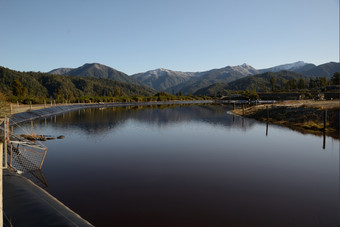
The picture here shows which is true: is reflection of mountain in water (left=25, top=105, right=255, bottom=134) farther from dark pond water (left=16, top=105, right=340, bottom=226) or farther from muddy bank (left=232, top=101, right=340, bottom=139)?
dark pond water (left=16, top=105, right=340, bottom=226)

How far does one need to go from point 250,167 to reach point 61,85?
17976 cm

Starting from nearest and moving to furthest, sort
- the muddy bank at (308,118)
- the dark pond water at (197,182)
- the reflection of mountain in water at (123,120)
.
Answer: the dark pond water at (197,182) < the muddy bank at (308,118) < the reflection of mountain in water at (123,120)

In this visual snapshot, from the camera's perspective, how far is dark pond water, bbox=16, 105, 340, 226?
1009 centimetres

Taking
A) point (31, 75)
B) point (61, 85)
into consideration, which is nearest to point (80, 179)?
point (61, 85)

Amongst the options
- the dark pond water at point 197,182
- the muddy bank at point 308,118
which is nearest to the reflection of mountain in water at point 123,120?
the muddy bank at point 308,118

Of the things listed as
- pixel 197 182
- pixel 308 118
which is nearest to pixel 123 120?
pixel 308 118

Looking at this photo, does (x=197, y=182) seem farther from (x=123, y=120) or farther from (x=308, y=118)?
(x=123, y=120)

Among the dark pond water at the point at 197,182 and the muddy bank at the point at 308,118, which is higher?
the muddy bank at the point at 308,118

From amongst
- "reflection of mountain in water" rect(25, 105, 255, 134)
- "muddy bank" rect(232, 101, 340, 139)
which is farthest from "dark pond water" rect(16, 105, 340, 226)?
"reflection of mountain in water" rect(25, 105, 255, 134)

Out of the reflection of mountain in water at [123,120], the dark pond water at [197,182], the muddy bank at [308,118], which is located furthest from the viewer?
the reflection of mountain in water at [123,120]

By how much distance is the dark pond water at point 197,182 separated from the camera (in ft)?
33.1

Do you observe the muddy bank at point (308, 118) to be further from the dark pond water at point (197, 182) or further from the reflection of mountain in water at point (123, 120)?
the dark pond water at point (197, 182)

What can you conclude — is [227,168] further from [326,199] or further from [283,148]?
[283,148]

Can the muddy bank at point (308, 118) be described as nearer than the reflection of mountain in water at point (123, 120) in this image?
Yes
